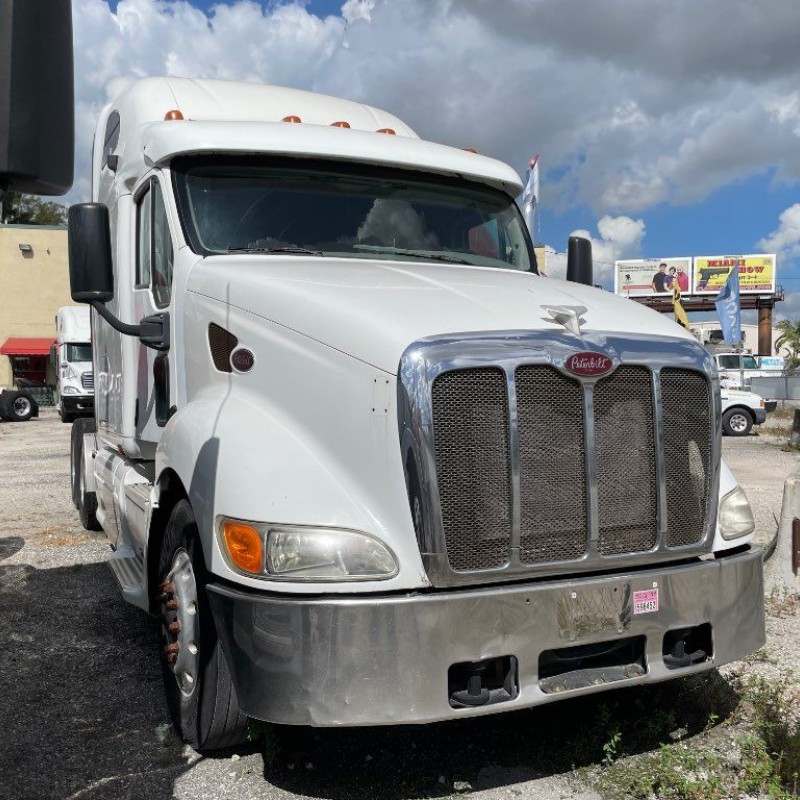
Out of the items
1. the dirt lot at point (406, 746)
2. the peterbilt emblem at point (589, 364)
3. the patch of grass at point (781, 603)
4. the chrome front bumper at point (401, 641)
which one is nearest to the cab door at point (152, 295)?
the dirt lot at point (406, 746)

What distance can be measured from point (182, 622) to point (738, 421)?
19436 mm

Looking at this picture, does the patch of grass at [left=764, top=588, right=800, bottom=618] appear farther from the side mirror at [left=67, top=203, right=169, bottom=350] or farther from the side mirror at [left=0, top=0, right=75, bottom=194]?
the side mirror at [left=0, top=0, right=75, bottom=194]

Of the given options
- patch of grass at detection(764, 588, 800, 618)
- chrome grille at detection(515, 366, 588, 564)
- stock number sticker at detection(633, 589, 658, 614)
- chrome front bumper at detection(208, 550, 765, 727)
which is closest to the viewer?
chrome front bumper at detection(208, 550, 765, 727)

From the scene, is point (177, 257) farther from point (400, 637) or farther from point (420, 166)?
Result: point (400, 637)

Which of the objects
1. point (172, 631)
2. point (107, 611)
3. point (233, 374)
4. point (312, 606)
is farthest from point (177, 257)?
point (107, 611)

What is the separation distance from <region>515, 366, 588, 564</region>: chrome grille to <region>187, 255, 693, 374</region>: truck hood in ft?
0.78

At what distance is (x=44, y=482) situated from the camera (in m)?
12.4

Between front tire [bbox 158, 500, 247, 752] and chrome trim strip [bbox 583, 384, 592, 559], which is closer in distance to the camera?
chrome trim strip [bbox 583, 384, 592, 559]

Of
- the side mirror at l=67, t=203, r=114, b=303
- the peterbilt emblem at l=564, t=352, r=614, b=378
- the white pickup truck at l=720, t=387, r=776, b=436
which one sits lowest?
the white pickup truck at l=720, t=387, r=776, b=436

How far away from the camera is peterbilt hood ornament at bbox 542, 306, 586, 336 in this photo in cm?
321

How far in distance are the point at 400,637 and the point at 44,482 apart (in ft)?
35.8

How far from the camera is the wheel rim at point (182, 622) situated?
3.54m

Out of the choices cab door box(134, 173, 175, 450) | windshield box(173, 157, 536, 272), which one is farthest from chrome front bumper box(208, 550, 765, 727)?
windshield box(173, 157, 536, 272)

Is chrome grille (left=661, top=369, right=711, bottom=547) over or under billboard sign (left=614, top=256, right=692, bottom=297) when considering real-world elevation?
under
